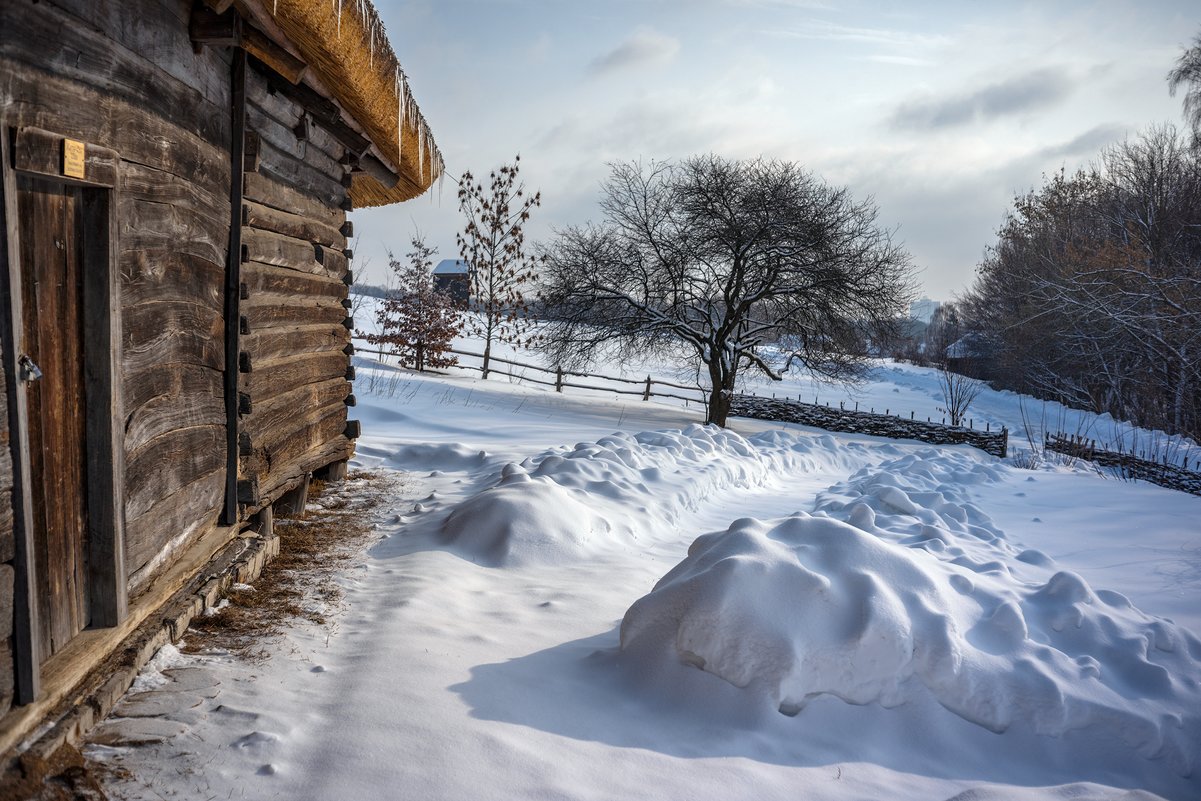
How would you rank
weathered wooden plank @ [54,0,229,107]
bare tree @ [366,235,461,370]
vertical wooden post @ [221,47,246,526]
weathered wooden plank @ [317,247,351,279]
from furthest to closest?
1. bare tree @ [366,235,461,370]
2. weathered wooden plank @ [317,247,351,279]
3. vertical wooden post @ [221,47,246,526]
4. weathered wooden plank @ [54,0,229,107]

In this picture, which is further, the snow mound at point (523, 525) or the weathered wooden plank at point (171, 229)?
the snow mound at point (523, 525)

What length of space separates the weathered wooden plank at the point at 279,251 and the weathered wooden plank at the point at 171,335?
1.62ft

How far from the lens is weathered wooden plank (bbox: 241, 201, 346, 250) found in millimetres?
4145

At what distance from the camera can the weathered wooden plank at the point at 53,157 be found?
2076 millimetres

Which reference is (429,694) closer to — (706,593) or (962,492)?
(706,593)

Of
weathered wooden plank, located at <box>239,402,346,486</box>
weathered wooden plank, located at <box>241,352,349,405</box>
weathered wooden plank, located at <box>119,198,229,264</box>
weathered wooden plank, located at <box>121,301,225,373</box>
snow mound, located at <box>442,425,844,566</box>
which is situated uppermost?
weathered wooden plank, located at <box>119,198,229,264</box>

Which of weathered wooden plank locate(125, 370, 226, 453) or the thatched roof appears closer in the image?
weathered wooden plank locate(125, 370, 226, 453)

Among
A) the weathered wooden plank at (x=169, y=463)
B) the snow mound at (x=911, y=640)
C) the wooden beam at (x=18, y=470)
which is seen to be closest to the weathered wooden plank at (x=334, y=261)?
the weathered wooden plank at (x=169, y=463)

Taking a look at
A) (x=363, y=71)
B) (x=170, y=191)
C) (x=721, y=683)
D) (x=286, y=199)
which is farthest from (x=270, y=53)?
(x=721, y=683)

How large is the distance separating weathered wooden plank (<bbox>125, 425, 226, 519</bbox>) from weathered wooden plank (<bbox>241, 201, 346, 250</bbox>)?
4.00 ft

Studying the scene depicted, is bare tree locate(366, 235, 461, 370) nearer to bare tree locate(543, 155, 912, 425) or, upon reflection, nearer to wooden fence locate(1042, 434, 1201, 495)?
bare tree locate(543, 155, 912, 425)

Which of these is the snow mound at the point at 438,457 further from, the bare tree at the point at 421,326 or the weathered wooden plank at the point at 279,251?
the bare tree at the point at 421,326

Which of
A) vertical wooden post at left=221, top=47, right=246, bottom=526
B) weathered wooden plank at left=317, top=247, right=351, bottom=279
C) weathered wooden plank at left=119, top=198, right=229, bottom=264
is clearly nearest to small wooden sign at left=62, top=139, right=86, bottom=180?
weathered wooden plank at left=119, top=198, right=229, bottom=264

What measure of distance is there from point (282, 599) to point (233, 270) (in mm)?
1740
